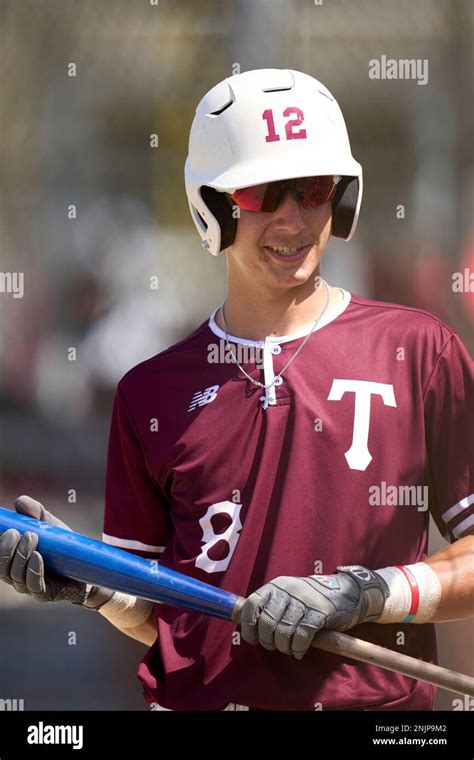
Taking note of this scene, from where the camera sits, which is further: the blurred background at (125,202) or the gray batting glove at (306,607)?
the blurred background at (125,202)

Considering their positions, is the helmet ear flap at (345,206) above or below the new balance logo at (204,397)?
above

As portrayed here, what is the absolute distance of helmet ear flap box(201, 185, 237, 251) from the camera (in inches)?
90.6

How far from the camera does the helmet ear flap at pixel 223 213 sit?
2.30 metres

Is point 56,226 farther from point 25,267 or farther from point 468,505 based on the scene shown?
point 468,505

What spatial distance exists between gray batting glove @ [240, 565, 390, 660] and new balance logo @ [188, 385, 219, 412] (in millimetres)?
435

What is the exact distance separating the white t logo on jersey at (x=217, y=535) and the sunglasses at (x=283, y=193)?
63cm

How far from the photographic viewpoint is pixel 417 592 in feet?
7.07

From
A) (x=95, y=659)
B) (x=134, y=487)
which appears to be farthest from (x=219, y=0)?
(x=95, y=659)
